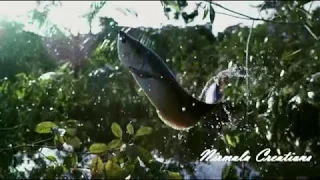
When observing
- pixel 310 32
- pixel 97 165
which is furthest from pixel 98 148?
pixel 310 32

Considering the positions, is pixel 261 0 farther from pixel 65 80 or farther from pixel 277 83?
pixel 65 80

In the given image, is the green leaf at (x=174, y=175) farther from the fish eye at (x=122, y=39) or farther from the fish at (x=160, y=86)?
the fish eye at (x=122, y=39)

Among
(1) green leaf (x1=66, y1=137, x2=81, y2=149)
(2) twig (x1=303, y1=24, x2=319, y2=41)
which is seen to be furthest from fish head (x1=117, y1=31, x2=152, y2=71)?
(2) twig (x1=303, y1=24, x2=319, y2=41)

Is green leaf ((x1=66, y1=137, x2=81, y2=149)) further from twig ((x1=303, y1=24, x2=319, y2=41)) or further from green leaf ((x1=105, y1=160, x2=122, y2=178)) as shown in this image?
twig ((x1=303, y1=24, x2=319, y2=41))

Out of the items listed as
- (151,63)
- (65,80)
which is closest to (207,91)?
(151,63)

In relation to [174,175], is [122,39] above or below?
above

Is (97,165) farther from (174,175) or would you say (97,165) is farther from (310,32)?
(310,32)

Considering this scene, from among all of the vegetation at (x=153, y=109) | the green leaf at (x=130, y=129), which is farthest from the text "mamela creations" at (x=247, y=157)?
the green leaf at (x=130, y=129)
